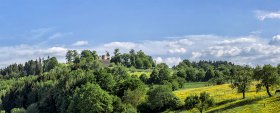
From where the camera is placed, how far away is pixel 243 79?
99.9 metres

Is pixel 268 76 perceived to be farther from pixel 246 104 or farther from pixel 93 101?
pixel 93 101

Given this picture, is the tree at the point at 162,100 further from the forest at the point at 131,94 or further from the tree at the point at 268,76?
the tree at the point at 268,76

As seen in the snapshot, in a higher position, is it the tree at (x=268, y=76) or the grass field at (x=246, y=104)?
the tree at (x=268, y=76)

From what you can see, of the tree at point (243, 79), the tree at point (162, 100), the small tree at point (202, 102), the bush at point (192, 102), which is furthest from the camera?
the tree at point (162, 100)

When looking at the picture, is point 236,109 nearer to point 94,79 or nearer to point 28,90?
Answer: point 94,79

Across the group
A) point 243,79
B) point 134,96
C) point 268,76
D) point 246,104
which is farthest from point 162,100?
point 268,76

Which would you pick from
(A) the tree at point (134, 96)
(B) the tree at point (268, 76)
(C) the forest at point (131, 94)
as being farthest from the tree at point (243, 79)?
(A) the tree at point (134, 96)

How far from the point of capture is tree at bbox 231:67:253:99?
98.5 m

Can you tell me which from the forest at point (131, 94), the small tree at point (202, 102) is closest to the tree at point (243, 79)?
the forest at point (131, 94)

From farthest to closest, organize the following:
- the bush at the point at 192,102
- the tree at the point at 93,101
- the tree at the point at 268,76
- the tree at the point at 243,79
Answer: the tree at the point at 93,101, the tree at the point at 243,79, the bush at the point at 192,102, the tree at the point at 268,76

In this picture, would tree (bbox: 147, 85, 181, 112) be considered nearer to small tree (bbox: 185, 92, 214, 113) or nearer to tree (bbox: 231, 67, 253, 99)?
small tree (bbox: 185, 92, 214, 113)

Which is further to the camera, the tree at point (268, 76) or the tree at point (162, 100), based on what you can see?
the tree at point (162, 100)

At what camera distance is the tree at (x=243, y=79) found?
98500 mm

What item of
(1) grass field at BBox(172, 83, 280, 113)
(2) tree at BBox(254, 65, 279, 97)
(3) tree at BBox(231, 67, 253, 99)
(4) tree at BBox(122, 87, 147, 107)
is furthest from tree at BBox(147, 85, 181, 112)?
(2) tree at BBox(254, 65, 279, 97)
